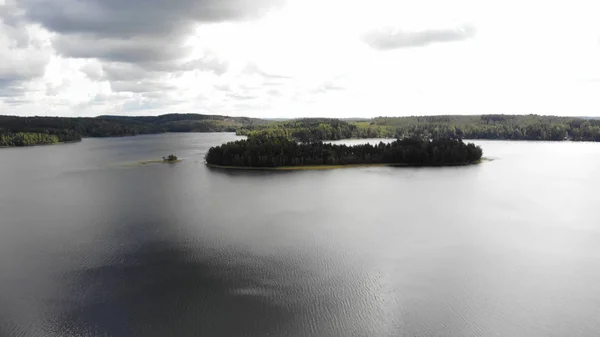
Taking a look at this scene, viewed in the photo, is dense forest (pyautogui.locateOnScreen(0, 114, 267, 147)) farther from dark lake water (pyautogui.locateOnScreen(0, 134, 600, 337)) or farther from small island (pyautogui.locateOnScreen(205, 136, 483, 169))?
dark lake water (pyautogui.locateOnScreen(0, 134, 600, 337))

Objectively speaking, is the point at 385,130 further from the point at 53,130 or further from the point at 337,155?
the point at 53,130

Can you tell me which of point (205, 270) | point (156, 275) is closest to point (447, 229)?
point (205, 270)

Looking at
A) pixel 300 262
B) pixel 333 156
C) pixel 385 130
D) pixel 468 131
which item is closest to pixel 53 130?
pixel 333 156

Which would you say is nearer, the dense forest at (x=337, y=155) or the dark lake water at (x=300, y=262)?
the dark lake water at (x=300, y=262)

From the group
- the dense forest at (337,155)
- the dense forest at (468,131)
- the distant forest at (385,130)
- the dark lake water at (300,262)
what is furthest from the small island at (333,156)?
the dense forest at (468,131)

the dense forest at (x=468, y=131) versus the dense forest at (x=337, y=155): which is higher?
the dense forest at (x=468, y=131)

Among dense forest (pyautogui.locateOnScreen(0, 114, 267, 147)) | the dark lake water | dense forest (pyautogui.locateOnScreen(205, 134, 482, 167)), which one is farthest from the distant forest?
the dark lake water

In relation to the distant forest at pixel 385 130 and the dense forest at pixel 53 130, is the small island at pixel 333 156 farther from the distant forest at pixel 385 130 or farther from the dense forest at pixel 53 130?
the dense forest at pixel 53 130

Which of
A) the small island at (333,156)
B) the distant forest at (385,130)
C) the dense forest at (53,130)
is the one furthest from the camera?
the distant forest at (385,130)
